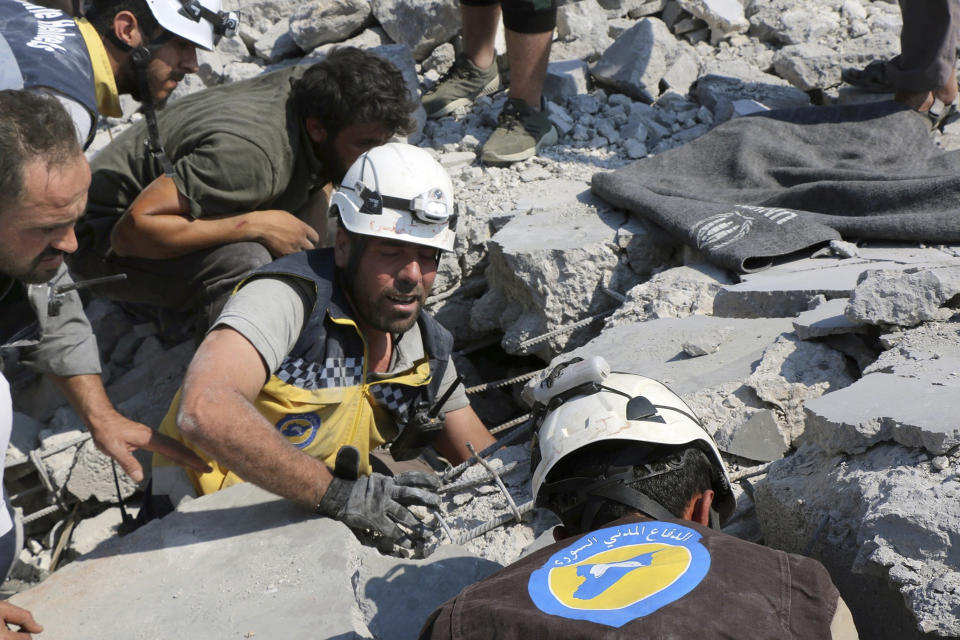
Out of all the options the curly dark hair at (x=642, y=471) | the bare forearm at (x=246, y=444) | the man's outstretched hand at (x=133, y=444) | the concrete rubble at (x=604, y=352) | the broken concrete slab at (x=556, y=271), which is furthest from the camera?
the broken concrete slab at (x=556, y=271)

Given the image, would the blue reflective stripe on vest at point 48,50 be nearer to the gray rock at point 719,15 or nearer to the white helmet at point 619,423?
the white helmet at point 619,423

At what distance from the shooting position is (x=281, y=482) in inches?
106

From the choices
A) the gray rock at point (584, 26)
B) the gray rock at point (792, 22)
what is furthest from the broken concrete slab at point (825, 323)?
the gray rock at point (584, 26)

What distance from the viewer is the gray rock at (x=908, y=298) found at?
9.34 ft

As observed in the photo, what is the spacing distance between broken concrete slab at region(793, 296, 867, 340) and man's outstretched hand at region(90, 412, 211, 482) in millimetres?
2002

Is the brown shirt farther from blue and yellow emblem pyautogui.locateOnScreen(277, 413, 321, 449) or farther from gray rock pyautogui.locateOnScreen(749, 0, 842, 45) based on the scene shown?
gray rock pyautogui.locateOnScreen(749, 0, 842, 45)

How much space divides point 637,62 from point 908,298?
3654mm

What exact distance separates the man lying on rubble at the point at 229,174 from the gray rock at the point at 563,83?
194 cm

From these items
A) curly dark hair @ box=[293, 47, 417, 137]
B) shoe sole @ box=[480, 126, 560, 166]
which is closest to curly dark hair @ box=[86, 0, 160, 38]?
curly dark hair @ box=[293, 47, 417, 137]

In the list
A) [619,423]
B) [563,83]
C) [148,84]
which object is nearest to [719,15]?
[563,83]

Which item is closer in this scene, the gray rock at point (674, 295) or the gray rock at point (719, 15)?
the gray rock at point (674, 295)

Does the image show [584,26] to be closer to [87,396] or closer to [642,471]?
[87,396]

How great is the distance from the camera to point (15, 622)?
2.28 meters

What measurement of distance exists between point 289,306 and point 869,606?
1.87 m
